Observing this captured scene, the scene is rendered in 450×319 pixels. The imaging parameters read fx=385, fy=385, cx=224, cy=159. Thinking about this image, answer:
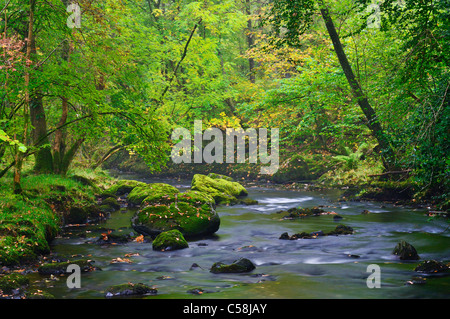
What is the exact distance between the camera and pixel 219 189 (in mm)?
18328

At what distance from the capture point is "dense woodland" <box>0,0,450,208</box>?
306 inches

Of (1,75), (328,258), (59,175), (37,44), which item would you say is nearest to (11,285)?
(1,75)

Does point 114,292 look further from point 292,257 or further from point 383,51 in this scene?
point 383,51

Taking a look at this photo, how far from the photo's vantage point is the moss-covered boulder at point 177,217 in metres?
10.9

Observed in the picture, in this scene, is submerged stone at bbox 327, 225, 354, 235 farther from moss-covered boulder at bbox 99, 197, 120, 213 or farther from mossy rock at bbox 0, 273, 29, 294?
moss-covered boulder at bbox 99, 197, 120, 213

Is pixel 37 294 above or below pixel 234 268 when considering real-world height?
above

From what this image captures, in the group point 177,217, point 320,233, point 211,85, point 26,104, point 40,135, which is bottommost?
point 320,233

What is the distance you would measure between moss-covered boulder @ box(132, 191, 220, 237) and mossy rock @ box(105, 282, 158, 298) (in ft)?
14.5

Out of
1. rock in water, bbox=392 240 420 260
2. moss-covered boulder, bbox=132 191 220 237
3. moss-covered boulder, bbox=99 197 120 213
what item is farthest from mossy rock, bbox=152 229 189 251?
moss-covered boulder, bbox=99 197 120 213

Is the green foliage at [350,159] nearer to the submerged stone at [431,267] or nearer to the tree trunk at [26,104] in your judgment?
the submerged stone at [431,267]

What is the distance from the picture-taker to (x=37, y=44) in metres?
13.1

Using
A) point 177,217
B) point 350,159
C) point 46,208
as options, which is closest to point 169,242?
point 177,217

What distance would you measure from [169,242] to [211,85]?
13194 millimetres

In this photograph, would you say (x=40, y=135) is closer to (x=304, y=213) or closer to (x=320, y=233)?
(x=304, y=213)
